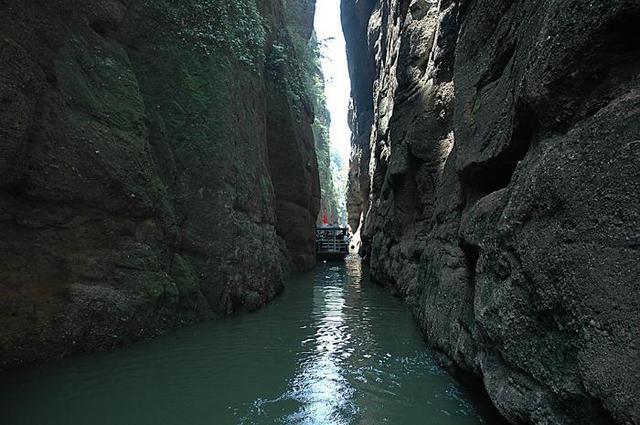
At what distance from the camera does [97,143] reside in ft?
22.2

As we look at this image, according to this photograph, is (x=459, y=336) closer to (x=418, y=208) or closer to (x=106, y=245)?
(x=106, y=245)

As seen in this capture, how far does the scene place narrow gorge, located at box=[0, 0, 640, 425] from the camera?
288 centimetres

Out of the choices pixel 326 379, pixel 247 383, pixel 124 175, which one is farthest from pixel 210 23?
pixel 326 379

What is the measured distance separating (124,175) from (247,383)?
4.30 m

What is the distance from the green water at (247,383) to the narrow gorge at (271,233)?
1.7 inches

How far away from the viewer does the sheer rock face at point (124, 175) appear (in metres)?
5.57

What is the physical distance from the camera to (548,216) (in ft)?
10.6

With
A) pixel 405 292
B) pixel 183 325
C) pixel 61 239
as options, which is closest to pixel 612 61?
pixel 61 239

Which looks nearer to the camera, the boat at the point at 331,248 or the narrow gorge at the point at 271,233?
the narrow gorge at the point at 271,233

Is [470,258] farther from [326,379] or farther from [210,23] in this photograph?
[210,23]

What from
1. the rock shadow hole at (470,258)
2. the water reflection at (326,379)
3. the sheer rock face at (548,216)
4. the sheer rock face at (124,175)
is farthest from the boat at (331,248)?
the rock shadow hole at (470,258)

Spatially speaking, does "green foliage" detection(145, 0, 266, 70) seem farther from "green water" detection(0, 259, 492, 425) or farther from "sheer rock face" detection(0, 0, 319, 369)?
"green water" detection(0, 259, 492, 425)

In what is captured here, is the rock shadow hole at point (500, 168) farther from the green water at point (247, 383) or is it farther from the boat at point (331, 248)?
the boat at point (331, 248)

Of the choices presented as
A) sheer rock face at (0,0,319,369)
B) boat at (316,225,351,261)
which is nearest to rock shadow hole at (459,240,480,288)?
sheer rock face at (0,0,319,369)
